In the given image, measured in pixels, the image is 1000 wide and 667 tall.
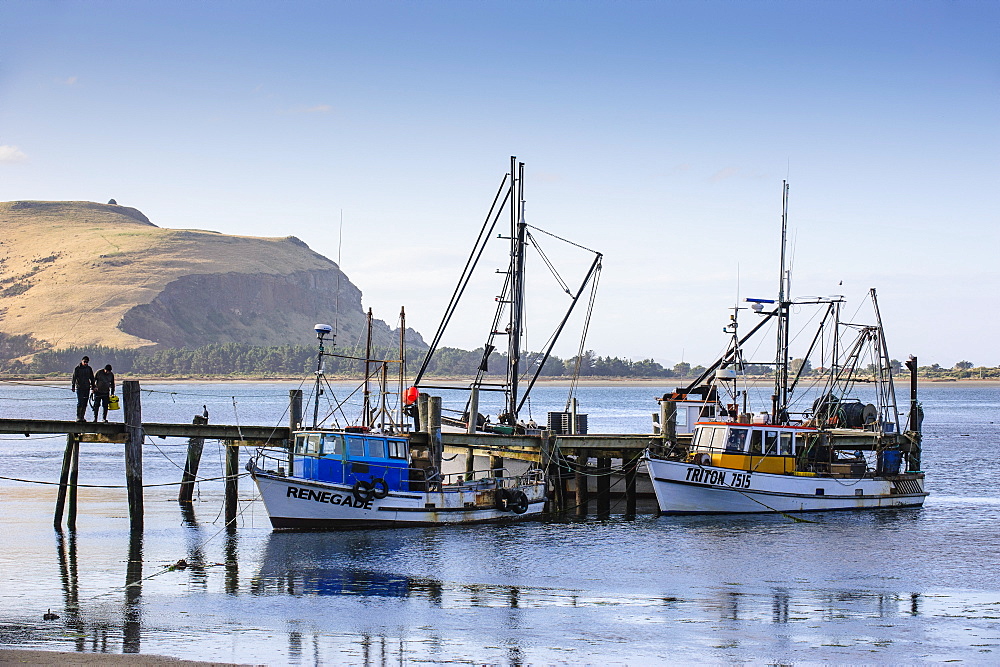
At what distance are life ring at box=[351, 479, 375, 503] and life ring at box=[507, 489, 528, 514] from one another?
498cm

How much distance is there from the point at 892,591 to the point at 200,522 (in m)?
20.6

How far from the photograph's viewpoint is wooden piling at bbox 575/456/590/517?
116 feet

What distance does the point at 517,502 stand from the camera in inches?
1298

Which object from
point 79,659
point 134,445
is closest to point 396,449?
point 134,445

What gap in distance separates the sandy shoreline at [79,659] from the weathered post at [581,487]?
2002 centimetres

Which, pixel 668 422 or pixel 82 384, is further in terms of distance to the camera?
pixel 668 422

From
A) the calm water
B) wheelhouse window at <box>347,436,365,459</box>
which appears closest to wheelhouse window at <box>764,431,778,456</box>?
the calm water

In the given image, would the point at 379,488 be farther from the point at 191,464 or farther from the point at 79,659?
the point at 79,659

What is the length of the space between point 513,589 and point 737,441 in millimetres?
13602

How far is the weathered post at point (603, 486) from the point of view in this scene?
3566 cm

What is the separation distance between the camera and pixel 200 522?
111 ft

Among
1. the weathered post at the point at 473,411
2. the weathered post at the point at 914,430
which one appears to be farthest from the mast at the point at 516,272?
the weathered post at the point at 914,430

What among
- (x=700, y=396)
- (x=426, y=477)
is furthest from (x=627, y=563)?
(x=700, y=396)

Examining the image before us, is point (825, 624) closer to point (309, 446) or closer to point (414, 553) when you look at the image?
point (414, 553)
